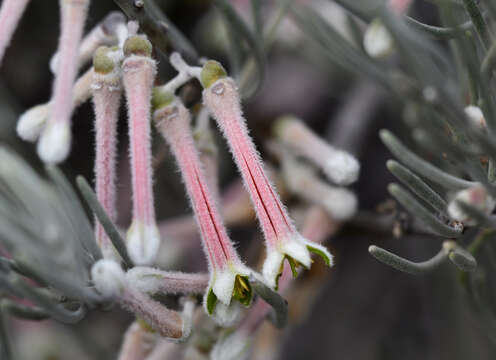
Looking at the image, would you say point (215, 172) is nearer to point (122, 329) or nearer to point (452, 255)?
point (452, 255)

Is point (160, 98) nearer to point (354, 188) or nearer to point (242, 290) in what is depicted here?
point (242, 290)

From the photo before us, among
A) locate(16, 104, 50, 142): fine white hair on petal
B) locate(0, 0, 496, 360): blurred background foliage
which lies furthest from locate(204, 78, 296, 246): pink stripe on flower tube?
locate(0, 0, 496, 360): blurred background foliage

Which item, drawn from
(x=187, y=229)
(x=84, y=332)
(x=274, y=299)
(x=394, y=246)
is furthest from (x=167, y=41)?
(x=394, y=246)

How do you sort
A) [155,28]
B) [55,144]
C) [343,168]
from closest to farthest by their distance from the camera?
[55,144] < [155,28] < [343,168]

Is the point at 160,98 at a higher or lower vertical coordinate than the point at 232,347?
higher

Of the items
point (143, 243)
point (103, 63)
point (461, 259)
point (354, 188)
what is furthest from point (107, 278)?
point (354, 188)
